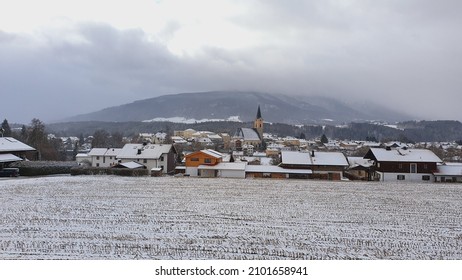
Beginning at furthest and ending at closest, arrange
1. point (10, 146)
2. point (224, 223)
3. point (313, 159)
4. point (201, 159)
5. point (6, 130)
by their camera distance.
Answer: point (6, 130)
point (201, 159)
point (10, 146)
point (313, 159)
point (224, 223)

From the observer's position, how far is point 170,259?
11.1 metres

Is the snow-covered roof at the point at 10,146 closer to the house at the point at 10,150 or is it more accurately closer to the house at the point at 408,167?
the house at the point at 10,150

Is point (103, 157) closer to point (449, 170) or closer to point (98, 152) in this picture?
point (98, 152)

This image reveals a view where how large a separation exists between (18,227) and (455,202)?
24.0 metres

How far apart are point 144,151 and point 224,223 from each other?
1120 inches

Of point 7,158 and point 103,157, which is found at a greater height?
point 7,158

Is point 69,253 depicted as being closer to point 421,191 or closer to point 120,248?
point 120,248

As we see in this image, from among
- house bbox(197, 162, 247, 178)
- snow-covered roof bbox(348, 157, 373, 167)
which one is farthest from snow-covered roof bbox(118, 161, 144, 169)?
snow-covered roof bbox(348, 157, 373, 167)

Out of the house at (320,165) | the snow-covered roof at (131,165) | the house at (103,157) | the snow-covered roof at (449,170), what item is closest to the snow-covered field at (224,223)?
the snow-covered roof at (131,165)

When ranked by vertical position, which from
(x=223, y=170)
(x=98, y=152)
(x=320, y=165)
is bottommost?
(x=223, y=170)

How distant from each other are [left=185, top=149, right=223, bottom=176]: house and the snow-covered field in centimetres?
1380

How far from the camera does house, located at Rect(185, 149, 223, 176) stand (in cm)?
3850

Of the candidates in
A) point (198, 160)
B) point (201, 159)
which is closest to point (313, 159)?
point (201, 159)

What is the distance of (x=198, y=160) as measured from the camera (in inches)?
1545
